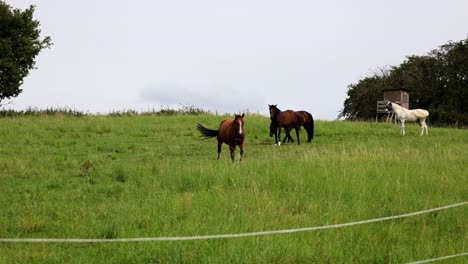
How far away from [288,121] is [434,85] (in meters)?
34.8

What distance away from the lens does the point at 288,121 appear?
1977cm

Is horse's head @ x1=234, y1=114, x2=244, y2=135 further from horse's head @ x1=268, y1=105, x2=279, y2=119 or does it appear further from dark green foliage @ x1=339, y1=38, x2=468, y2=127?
dark green foliage @ x1=339, y1=38, x2=468, y2=127

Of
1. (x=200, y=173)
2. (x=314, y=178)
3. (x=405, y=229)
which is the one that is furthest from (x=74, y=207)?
(x=405, y=229)

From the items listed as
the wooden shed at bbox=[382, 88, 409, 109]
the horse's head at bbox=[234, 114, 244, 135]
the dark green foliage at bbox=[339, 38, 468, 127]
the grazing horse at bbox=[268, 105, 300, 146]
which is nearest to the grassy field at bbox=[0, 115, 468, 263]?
the horse's head at bbox=[234, 114, 244, 135]

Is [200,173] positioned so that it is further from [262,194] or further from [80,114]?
[80,114]

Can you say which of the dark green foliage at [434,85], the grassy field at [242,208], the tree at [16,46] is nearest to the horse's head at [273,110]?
the grassy field at [242,208]

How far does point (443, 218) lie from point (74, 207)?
512 centimetres

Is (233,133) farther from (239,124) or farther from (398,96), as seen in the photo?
(398,96)

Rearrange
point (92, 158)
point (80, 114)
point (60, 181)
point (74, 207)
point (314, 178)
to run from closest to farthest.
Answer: point (74, 207)
point (314, 178)
point (60, 181)
point (92, 158)
point (80, 114)

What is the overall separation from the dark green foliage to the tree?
36.1 meters

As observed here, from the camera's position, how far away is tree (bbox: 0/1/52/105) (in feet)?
103

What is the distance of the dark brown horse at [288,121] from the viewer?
19250 mm

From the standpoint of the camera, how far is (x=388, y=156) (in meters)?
10.6

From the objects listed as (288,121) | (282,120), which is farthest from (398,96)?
(282,120)
